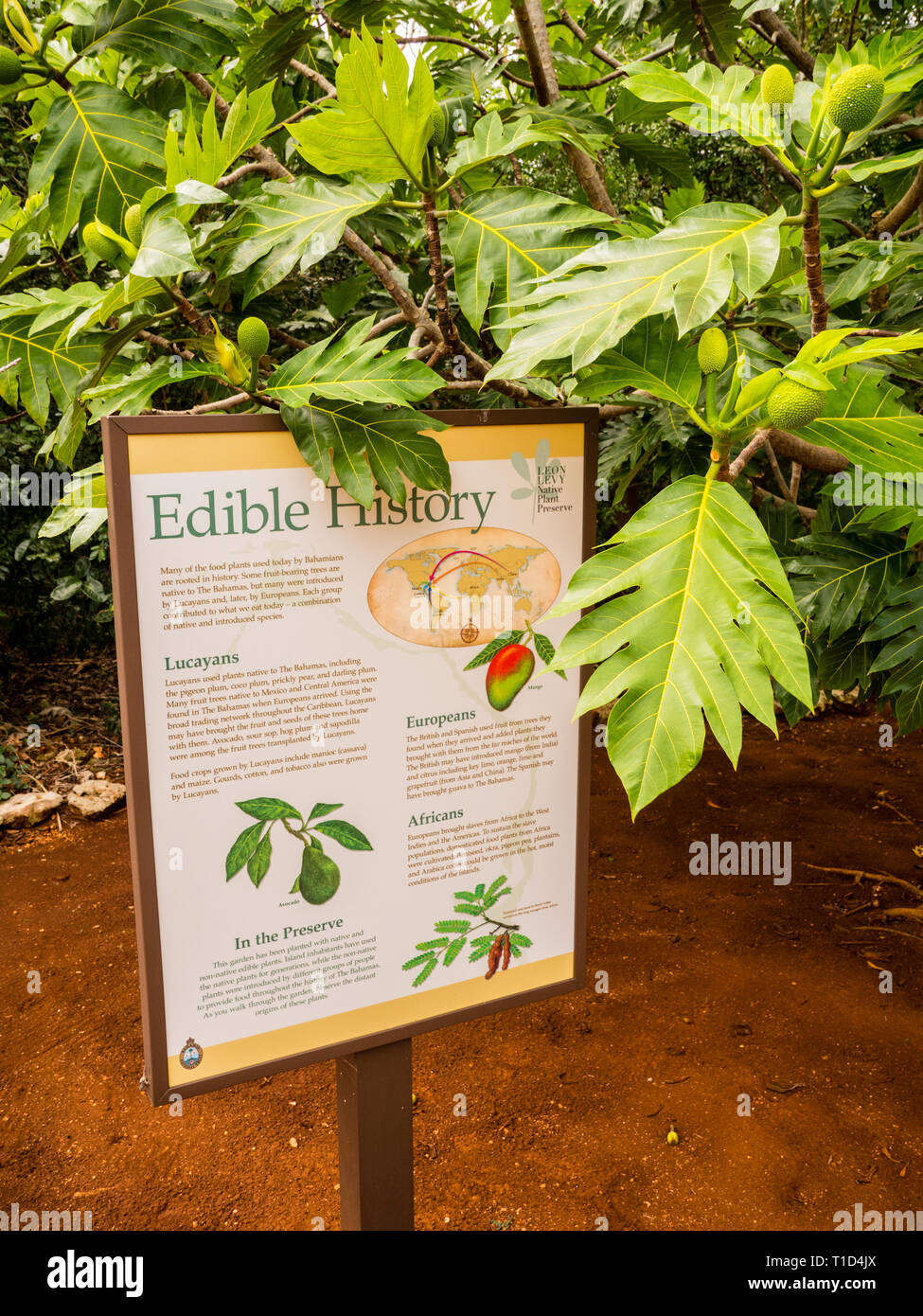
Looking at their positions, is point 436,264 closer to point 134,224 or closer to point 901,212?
point 134,224

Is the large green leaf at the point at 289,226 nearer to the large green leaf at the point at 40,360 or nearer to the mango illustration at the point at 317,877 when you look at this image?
the large green leaf at the point at 40,360

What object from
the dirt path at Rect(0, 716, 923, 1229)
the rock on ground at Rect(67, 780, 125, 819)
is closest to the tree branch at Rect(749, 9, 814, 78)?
the dirt path at Rect(0, 716, 923, 1229)

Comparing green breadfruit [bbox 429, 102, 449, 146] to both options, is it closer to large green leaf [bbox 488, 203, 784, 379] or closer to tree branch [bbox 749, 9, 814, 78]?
large green leaf [bbox 488, 203, 784, 379]

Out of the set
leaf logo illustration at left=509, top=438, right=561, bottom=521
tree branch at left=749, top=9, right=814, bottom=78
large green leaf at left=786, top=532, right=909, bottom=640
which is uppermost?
tree branch at left=749, top=9, right=814, bottom=78

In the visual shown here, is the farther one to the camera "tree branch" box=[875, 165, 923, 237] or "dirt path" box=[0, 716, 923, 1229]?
"dirt path" box=[0, 716, 923, 1229]

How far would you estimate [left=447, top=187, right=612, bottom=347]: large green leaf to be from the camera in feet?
3.67

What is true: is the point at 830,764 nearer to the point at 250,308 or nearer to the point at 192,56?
the point at 250,308

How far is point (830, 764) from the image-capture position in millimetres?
4496

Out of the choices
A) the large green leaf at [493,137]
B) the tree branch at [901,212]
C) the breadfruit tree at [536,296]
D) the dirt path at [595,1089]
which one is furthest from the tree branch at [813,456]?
the dirt path at [595,1089]

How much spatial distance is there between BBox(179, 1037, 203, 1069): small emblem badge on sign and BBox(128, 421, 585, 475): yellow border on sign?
0.69 meters

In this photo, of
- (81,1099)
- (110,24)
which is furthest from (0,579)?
(110,24)

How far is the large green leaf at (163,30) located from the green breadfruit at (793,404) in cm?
91

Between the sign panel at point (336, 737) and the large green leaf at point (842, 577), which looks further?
the large green leaf at point (842, 577)

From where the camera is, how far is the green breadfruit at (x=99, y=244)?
1.07m
